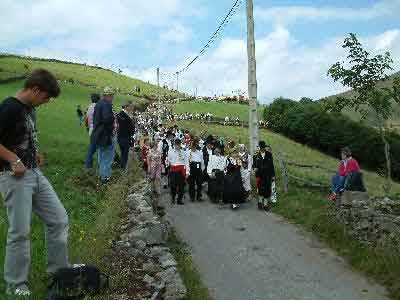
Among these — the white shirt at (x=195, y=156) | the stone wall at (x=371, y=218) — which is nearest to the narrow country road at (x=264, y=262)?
the stone wall at (x=371, y=218)

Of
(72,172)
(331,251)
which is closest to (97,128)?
Result: (72,172)

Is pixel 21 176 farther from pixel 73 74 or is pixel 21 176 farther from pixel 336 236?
pixel 73 74

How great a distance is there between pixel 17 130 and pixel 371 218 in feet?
21.3

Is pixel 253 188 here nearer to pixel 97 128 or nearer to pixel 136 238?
pixel 97 128

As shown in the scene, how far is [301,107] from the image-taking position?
6153 centimetres

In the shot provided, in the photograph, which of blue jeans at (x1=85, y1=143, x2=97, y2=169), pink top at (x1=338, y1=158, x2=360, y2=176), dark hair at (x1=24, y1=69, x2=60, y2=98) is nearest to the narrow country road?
blue jeans at (x1=85, y1=143, x2=97, y2=169)

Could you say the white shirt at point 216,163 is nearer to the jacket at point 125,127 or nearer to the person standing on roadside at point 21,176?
the jacket at point 125,127

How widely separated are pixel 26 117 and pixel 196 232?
6529 millimetres

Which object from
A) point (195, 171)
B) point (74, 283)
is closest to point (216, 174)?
point (195, 171)

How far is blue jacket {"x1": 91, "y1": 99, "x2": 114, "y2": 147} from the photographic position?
12.9 metres

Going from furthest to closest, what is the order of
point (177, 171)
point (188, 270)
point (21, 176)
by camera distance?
point (177, 171) → point (188, 270) → point (21, 176)

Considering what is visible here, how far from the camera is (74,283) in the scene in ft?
17.5

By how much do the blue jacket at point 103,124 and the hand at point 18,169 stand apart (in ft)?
25.9

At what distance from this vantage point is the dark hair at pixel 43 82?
517cm
